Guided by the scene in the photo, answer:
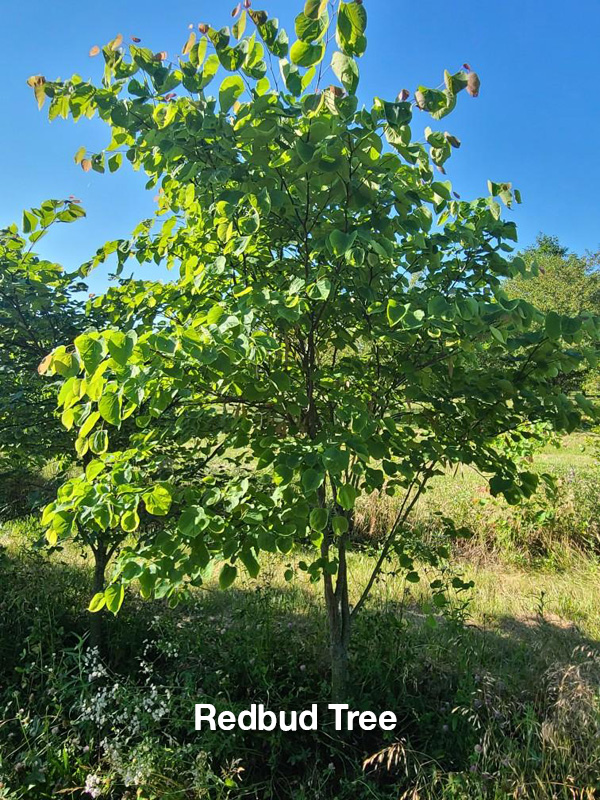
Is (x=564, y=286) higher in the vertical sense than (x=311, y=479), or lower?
higher

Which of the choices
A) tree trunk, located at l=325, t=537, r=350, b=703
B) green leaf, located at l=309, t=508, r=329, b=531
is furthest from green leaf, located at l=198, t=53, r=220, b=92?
tree trunk, located at l=325, t=537, r=350, b=703

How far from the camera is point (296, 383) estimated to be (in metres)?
2.06

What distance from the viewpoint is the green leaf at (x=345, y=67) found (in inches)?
45.9

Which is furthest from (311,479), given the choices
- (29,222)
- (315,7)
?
(29,222)

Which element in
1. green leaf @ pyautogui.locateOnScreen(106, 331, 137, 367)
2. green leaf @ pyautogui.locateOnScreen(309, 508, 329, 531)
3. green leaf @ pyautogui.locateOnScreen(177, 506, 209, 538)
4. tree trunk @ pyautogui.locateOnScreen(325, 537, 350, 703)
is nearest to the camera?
green leaf @ pyautogui.locateOnScreen(106, 331, 137, 367)

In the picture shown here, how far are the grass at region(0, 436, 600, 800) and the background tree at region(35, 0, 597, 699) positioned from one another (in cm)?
86

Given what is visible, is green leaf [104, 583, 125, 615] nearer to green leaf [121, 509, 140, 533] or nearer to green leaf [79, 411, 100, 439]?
green leaf [121, 509, 140, 533]

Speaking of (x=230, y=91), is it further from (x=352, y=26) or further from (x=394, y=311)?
(x=394, y=311)

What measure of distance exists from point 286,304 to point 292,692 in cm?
204

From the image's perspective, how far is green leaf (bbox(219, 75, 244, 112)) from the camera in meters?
1.30

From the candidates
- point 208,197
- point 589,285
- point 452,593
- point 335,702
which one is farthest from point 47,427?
point 589,285

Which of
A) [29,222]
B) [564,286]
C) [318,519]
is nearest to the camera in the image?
[318,519]

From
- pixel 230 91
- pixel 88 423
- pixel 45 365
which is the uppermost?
pixel 230 91

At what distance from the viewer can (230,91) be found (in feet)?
4.27
